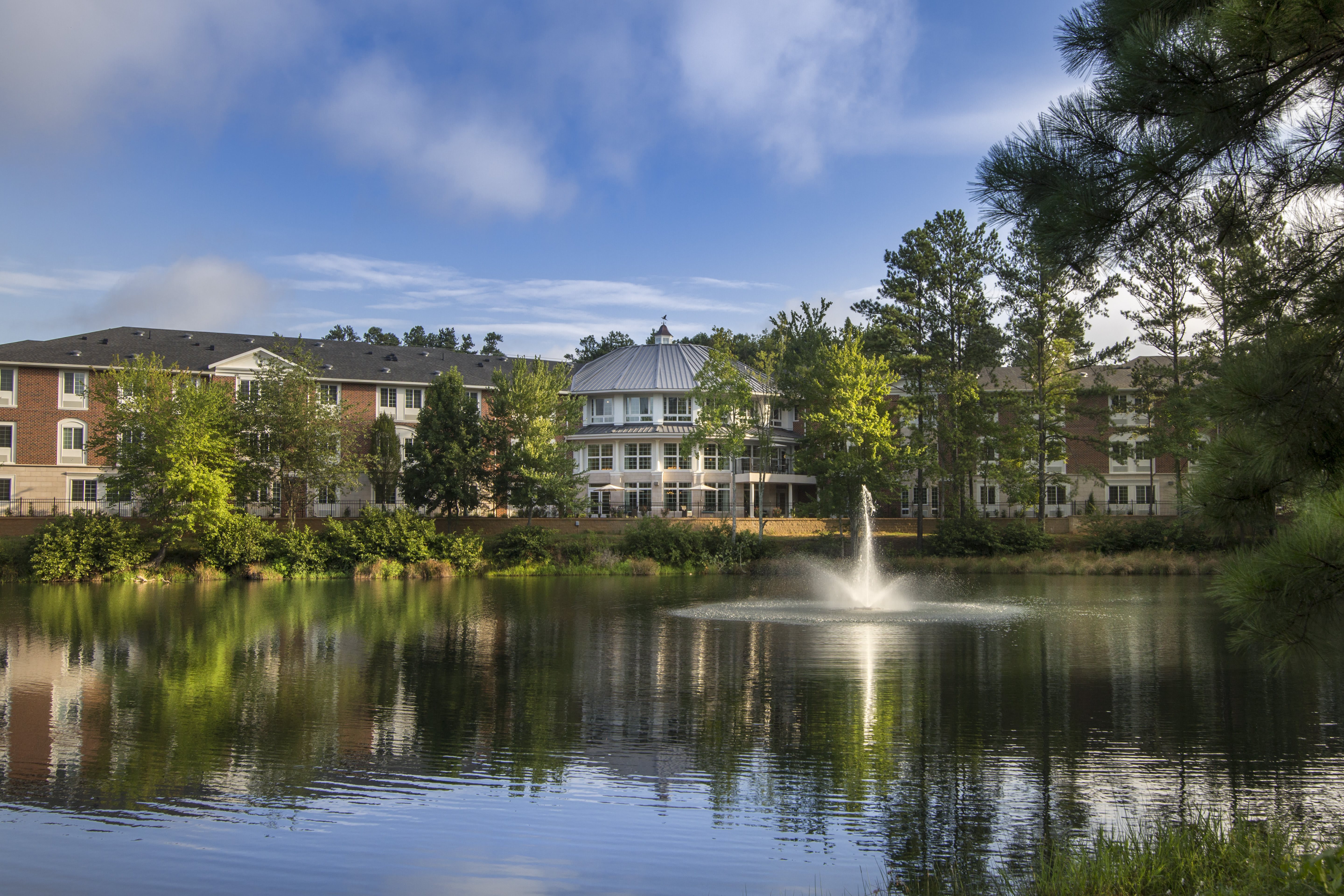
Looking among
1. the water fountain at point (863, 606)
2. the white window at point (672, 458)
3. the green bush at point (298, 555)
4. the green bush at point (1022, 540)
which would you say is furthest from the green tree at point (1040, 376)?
the green bush at point (298, 555)

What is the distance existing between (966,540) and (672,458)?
2163 cm

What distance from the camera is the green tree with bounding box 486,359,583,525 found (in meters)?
50.5

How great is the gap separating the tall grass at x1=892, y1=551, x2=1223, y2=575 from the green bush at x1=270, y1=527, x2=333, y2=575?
2472cm

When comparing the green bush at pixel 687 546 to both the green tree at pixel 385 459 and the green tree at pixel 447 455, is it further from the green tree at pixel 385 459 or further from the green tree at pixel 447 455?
the green tree at pixel 385 459

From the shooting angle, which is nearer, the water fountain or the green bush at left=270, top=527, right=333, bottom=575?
the water fountain

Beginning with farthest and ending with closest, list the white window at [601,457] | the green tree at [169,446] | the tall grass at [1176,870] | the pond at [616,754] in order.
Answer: the white window at [601,457]
the green tree at [169,446]
the pond at [616,754]
the tall grass at [1176,870]

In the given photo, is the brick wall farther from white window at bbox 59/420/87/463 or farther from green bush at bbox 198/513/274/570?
green bush at bbox 198/513/274/570

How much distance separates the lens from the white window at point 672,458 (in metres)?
61.8

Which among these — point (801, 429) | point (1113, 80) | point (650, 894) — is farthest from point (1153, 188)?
point (801, 429)

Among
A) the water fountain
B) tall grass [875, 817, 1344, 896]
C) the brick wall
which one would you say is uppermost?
the brick wall

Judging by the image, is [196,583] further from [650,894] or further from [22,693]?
[650,894]

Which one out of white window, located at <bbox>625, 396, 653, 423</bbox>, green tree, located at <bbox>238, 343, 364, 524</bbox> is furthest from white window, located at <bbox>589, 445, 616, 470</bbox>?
green tree, located at <bbox>238, 343, 364, 524</bbox>

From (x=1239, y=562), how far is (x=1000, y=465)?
43144 millimetres

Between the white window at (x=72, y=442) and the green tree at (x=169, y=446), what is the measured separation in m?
10.3
